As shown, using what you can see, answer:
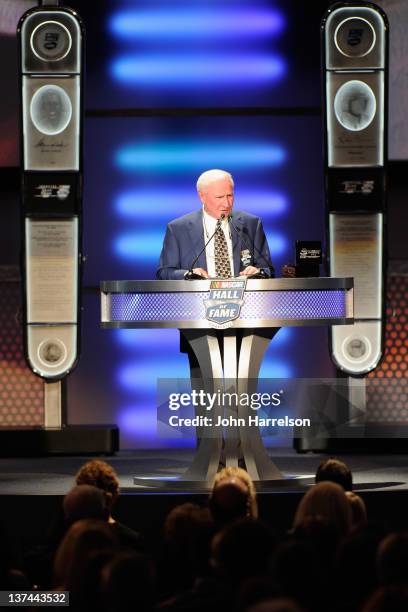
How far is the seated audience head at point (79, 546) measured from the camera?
2840mm

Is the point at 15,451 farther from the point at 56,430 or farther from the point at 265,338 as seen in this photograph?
the point at 265,338

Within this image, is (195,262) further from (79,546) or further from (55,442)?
(55,442)

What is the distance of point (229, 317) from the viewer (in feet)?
16.0

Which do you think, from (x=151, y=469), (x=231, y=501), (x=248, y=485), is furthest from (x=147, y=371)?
(x=231, y=501)

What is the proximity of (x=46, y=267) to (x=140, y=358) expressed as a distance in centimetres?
108

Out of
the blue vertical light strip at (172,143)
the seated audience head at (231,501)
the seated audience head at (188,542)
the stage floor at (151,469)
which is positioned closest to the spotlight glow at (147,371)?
the blue vertical light strip at (172,143)

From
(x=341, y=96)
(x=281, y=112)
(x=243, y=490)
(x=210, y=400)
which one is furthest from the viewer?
(x=281, y=112)

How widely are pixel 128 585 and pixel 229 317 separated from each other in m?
2.52

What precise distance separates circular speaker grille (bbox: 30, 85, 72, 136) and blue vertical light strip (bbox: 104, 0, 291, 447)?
831mm

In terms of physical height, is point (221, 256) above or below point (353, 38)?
below

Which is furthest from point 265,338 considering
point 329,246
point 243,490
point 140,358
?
point 140,358

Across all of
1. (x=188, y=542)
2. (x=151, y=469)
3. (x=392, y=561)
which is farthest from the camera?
(x=151, y=469)

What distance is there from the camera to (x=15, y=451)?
25.4 feet

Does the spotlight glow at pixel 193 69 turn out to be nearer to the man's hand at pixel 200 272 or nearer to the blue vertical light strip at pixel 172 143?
the blue vertical light strip at pixel 172 143
